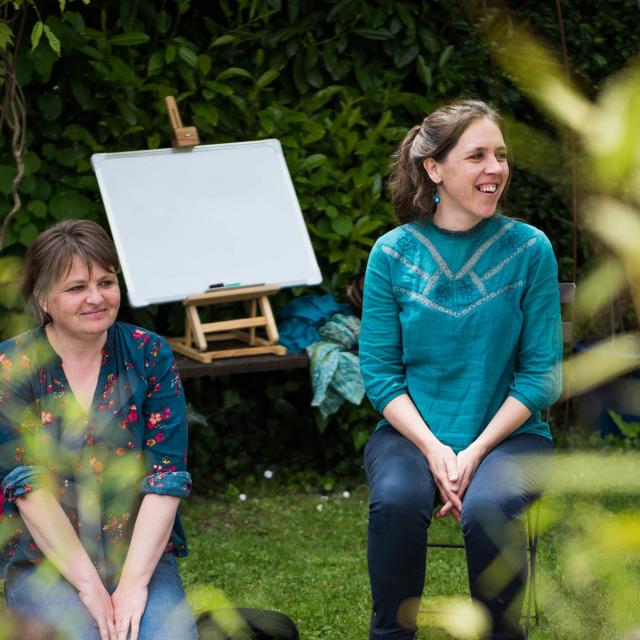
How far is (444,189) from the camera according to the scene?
2.48 metres

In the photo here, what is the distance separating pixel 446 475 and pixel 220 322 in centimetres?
178

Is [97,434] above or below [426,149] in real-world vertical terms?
below

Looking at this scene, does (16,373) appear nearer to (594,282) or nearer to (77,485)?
(77,485)

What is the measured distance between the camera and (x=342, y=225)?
165 inches

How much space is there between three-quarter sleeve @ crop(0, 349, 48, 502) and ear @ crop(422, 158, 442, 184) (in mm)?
1055

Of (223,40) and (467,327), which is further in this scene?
(223,40)

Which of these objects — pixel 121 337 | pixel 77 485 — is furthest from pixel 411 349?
pixel 77 485

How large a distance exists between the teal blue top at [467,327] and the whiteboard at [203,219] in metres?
1.44

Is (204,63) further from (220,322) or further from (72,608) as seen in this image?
(72,608)

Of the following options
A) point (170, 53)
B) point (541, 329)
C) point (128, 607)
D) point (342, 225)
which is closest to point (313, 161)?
point (342, 225)

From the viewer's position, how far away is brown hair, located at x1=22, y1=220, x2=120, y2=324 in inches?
79.0

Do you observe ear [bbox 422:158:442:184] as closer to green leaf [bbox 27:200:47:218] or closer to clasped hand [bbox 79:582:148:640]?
clasped hand [bbox 79:582:148:640]

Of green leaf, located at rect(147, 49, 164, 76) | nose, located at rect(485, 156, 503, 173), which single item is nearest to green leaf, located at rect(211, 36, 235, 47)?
green leaf, located at rect(147, 49, 164, 76)

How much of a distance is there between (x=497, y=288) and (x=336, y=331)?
5.25 feet
